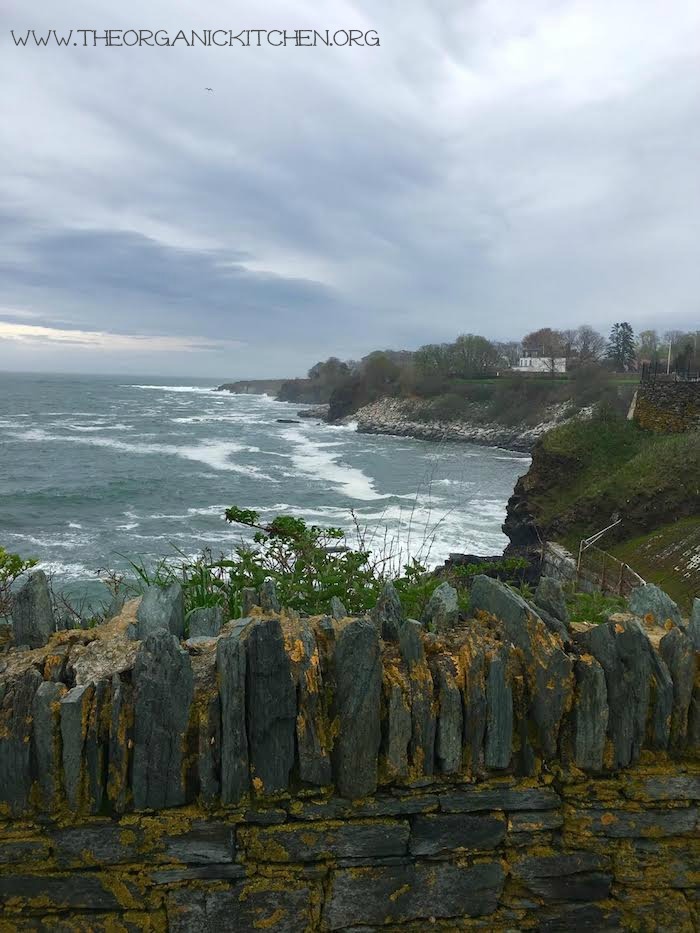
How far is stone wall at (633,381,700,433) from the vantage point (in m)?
21.3

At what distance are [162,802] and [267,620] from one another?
2.74ft

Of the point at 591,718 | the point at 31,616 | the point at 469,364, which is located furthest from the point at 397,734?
the point at 469,364

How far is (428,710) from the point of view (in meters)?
2.60

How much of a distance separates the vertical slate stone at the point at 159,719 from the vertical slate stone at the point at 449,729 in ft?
3.41

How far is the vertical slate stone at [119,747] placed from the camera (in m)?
2.47

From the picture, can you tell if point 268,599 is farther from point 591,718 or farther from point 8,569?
point 8,569

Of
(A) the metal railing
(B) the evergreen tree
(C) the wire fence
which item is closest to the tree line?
(B) the evergreen tree

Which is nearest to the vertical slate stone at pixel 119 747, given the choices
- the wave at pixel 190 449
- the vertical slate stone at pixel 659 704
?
the vertical slate stone at pixel 659 704

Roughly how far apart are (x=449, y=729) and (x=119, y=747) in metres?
1.32

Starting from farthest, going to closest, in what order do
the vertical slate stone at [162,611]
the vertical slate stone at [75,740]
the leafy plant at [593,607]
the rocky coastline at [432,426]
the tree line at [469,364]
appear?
the tree line at [469,364], the rocky coastline at [432,426], the leafy plant at [593,607], the vertical slate stone at [162,611], the vertical slate stone at [75,740]

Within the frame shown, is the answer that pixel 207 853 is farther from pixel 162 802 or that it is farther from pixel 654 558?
pixel 654 558

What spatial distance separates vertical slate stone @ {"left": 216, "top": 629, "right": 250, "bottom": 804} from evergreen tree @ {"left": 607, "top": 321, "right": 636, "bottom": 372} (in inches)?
3643

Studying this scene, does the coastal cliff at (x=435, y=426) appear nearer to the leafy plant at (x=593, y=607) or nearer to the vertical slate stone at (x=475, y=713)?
the leafy plant at (x=593, y=607)

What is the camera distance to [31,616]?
286cm
